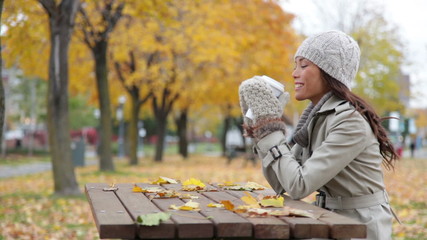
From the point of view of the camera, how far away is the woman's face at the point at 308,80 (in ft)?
10.6

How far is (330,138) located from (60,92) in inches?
363

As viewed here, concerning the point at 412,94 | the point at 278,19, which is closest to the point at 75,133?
the point at 412,94

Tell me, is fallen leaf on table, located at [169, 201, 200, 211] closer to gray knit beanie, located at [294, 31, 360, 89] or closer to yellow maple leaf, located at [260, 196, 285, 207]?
yellow maple leaf, located at [260, 196, 285, 207]

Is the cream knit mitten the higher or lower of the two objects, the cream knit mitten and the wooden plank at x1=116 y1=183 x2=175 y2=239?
the higher

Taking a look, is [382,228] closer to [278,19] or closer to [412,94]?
[278,19]

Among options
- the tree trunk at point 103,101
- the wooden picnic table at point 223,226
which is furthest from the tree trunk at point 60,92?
the wooden picnic table at point 223,226

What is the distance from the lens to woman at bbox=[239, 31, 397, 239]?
2977 mm

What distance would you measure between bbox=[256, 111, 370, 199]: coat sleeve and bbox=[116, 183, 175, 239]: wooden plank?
2.06 ft

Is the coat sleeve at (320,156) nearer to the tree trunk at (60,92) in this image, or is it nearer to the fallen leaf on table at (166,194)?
the fallen leaf on table at (166,194)

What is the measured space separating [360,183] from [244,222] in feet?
2.98

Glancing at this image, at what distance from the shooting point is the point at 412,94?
4094 cm

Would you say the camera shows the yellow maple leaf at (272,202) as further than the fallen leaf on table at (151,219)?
Yes

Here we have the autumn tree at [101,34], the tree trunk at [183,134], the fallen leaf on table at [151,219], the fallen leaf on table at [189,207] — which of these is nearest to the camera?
the fallen leaf on table at [151,219]

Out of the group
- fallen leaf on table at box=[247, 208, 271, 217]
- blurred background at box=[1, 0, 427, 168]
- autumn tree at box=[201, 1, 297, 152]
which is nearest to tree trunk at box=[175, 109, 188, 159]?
blurred background at box=[1, 0, 427, 168]
